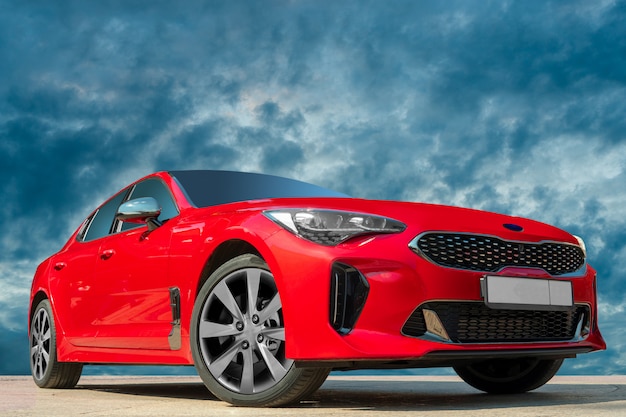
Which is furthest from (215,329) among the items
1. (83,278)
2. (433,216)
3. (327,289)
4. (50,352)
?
(50,352)

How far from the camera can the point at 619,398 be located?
5.05 metres

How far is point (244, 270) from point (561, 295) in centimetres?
182

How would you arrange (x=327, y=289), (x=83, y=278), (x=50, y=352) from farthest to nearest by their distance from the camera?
1. (x=50, y=352)
2. (x=83, y=278)
3. (x=327, y=289)

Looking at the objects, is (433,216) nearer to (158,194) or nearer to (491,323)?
(491,323)

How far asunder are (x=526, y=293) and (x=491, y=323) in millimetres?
270

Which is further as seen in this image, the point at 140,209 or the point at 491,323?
the point at 140,209

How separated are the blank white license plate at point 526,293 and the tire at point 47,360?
4.16 m

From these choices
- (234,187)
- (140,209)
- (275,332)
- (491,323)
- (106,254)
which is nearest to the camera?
(275,332)

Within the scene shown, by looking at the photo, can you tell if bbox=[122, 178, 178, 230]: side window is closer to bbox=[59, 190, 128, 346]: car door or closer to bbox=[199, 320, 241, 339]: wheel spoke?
bbox=[59, 190, 128, 346]: car door

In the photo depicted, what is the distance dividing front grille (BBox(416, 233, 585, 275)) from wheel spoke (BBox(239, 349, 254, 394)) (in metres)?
1.09

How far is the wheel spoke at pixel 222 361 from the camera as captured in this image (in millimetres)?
4476

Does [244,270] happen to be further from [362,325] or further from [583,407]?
[583,407]

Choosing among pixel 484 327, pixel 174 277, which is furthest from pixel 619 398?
pixel 174 277

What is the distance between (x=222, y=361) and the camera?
4516 millimetres
